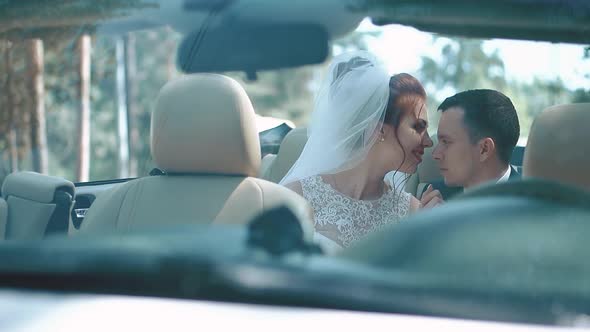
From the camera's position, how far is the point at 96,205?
2.27 meters

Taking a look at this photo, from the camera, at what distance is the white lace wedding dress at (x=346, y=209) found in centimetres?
349

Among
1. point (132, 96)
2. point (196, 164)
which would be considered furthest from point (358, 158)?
point (132, 96)

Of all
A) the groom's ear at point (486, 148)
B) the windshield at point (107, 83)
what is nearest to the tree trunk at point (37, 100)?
the windshield at point (107, 83)

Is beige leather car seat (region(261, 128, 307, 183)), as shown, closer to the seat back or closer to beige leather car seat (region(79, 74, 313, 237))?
beige leather car seat (region(79, 74, 313, 237))

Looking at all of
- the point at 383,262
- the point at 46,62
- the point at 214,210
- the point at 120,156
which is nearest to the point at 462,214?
the point at 383,262

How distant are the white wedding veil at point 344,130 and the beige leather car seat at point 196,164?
36.3 inches

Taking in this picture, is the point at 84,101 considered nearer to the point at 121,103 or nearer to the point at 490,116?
the point at 121,103

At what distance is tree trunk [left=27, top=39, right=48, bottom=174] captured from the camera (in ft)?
6.52

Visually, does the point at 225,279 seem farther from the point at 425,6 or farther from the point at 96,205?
the point at 96,205

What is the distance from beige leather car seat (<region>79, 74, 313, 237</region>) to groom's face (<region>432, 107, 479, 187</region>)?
90 cm

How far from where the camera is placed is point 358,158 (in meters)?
3.63

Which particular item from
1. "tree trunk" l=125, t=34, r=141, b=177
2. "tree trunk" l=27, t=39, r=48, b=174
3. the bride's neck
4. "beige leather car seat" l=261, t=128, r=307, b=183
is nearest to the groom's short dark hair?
the bride's neck

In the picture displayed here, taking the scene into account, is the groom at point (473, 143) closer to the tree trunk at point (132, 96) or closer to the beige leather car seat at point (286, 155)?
the beige leather car seat at point (286, 155)

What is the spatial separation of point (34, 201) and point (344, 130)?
1752mm
